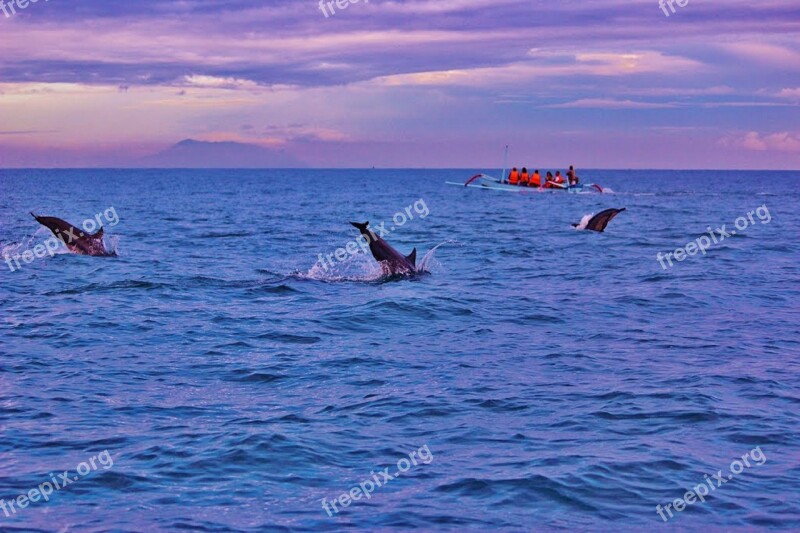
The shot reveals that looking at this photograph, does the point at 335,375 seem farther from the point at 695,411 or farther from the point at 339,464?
the point at 695,411

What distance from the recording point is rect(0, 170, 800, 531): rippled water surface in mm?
8820

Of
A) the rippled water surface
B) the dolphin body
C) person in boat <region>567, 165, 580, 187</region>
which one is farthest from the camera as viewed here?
person in boat <region>567, 165, 580, 187</region>

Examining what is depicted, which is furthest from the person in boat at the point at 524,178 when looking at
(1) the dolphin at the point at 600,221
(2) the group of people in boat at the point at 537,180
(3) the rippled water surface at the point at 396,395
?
(3) the rippled water surface at the point at 396,395

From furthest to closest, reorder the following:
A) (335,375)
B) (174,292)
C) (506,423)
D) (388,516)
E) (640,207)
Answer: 1. (640,207)
2. (174,292)
3. (335,375)
4. (506,423)
5. (388,516)

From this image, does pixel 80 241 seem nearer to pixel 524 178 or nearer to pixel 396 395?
pixel 396 395

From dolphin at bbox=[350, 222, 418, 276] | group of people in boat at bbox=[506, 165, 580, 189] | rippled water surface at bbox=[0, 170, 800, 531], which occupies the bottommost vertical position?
rippled water surface at bbox=[0, 170, 800, 531]

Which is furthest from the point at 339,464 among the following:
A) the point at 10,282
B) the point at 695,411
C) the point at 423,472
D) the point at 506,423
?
the point at 10,282

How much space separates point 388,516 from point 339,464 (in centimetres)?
145

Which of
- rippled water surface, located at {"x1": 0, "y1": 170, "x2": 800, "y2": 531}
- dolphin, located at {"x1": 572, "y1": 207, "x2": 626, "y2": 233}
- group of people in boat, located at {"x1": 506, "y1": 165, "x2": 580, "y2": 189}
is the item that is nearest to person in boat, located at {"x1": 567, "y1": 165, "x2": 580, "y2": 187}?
group of people in boat, located at {"x1": 506, "y1": 165, "x2": 580, "y2": 189}

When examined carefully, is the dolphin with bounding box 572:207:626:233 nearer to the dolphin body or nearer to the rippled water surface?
the rippled water surface

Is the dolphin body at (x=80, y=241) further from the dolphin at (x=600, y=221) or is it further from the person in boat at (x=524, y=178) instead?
the person in boat at (x=524, y=178)

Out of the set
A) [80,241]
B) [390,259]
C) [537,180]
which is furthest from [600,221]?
[537,180]

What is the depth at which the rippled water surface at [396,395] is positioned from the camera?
882cm

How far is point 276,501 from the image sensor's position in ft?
28.9
